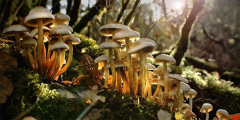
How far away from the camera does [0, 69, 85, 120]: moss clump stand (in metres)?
1.64

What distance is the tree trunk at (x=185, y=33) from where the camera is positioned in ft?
18.2

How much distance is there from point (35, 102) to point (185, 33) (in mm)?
5172

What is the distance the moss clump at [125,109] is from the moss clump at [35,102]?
10.2 inches

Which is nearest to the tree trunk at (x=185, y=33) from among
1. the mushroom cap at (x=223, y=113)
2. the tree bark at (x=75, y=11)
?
the tree bark at (x=75, y=11)

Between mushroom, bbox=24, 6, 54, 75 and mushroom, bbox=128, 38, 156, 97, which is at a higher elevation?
mushroom, bbox=24, 6, 54, 75

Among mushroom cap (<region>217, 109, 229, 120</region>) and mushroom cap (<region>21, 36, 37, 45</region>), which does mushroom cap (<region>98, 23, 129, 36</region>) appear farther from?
mushroom cap (<region>217, 109, 229, 120</region>)

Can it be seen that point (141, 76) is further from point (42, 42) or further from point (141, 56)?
point (42, 42)

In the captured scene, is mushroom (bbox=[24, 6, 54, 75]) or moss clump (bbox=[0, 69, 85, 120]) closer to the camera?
moss clump (bbox=[0, 69, 85, 120])

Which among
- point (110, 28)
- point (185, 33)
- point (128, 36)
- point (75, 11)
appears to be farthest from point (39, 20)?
point (185, 33)

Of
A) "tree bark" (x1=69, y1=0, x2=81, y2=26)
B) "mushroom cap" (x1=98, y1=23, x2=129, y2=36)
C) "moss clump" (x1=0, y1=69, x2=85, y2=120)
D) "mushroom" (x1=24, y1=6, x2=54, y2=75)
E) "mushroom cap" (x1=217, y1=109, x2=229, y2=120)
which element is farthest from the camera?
"tree bark" (x1=69, y1=0, x2=81, y2=26)

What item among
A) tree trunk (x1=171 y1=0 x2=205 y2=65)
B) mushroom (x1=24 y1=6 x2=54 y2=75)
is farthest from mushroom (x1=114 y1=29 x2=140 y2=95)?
tree trunk (x1=171 y1=0 x2=205 y2=65)

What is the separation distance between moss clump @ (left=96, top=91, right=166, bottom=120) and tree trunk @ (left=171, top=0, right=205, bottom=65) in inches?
156

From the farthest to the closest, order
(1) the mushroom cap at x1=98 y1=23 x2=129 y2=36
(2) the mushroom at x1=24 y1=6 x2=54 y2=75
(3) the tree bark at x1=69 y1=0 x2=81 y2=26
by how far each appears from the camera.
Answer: (3) the tree bark at x1=69 y1=0 x2=81 y2=26 → (1) the mushroom cap at x1=98 y1=23 x2=129 y2=36 → (2) the mushroom at x1=24 y1=6 x2=54 y2=75

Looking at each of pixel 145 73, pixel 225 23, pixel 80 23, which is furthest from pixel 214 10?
pixel 145 73
